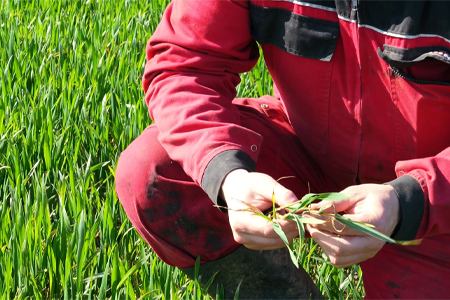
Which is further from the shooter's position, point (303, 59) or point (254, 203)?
point (303, 59)

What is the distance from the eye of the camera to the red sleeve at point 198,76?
1286 mm

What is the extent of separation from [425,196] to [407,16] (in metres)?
0.36

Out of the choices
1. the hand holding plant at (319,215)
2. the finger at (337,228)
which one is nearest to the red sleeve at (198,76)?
the hand holding plant at (319,215)

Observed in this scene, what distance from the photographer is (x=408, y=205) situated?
116cm

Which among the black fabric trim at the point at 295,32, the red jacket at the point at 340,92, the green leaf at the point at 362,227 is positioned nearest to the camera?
the green leaf at the point at 362,227

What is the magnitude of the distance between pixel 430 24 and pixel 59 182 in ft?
3.26

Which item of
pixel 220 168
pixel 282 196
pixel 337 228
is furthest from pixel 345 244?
pixel 220 168

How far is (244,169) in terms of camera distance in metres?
1.20

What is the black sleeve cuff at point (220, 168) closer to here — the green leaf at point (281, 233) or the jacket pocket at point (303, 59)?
the green leaf at point (281, 233)

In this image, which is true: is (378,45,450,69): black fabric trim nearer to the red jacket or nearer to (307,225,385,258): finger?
the red jacket

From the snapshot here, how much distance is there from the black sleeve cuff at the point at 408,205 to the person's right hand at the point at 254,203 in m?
0.19

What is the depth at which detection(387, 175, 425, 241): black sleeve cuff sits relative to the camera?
3.81 feet

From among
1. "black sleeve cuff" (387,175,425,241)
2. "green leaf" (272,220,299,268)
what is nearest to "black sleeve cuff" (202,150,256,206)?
"green leaf" (272,220,299,268)

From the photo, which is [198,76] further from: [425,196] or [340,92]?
[425,196]
